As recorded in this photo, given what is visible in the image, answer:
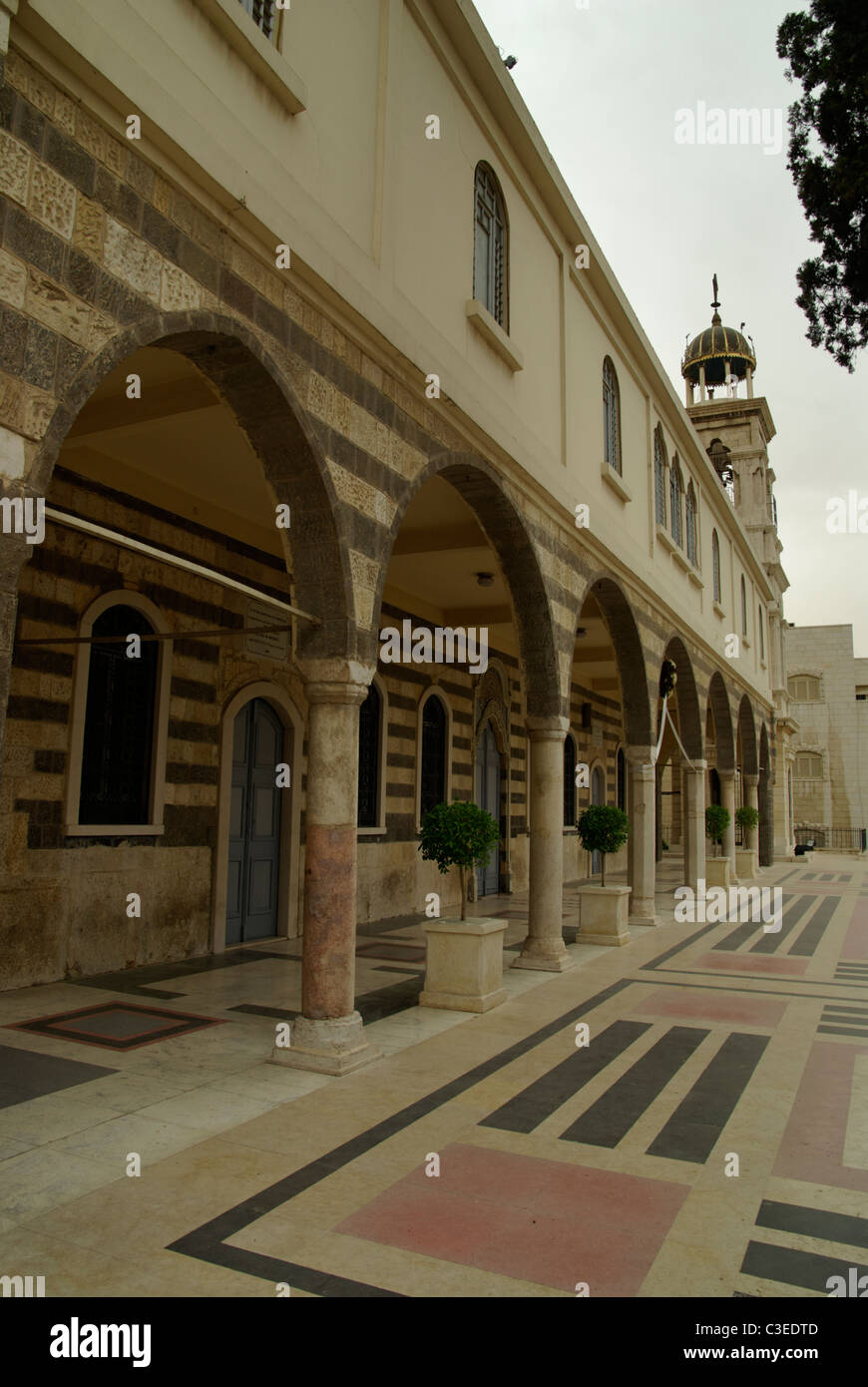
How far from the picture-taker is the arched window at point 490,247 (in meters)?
8.22

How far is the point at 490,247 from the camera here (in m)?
8.52

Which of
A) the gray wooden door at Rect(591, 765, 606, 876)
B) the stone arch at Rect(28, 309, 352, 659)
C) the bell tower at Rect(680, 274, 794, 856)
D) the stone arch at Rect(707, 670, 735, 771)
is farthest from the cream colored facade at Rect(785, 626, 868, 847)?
the stone arch at Rect(28, 309, 352, 659)

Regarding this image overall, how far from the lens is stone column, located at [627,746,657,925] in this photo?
41.0 ft

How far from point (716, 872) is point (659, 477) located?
7.82 meters

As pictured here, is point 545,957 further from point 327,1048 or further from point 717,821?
point 717,821

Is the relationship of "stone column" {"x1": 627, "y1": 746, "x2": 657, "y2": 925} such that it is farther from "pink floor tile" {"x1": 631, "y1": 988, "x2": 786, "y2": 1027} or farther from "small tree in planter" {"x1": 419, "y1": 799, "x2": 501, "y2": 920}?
"small tree in planter" {"x1": 419, "y1": 799, "x2": 501, "y2": 920}

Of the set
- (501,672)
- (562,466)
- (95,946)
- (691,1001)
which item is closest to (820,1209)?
(691,1001)

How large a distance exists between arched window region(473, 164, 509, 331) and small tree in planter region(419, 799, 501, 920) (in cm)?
457

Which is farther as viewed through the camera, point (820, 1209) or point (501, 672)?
point (501, 672)

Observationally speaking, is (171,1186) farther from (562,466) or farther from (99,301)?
(562,466)

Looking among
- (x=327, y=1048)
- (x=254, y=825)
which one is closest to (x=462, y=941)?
(x=327, y=1048)
